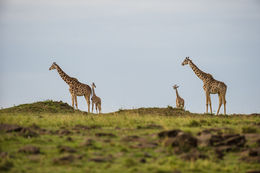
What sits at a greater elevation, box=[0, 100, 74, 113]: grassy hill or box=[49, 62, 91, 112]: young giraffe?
box=[49, 62, 91, 112]: young giraffe

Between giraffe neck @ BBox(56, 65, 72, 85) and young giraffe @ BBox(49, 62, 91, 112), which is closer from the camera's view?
young giraffe @ BBox(49, 62, 91, 112)

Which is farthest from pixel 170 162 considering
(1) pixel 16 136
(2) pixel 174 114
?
(2) pixel 174 114

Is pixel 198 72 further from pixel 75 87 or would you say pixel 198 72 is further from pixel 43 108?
pixel 43 108

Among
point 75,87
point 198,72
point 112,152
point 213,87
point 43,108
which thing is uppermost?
point 198,72

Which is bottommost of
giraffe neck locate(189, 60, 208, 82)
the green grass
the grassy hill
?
the green grass

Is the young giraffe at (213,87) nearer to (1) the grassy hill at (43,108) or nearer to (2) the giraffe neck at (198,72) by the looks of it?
(2) the giraffe neck at (198,72)

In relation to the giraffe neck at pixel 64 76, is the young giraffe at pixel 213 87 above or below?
below

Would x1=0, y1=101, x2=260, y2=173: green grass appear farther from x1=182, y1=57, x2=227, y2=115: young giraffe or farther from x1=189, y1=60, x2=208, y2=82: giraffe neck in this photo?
x1=189, y1=60, x2=208, y2=82: giraffe neck

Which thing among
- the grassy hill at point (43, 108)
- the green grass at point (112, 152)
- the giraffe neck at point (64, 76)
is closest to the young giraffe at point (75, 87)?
the giraffe neck at point (64, 76)

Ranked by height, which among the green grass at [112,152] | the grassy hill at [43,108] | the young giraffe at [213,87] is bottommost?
the green grass at [112,152]

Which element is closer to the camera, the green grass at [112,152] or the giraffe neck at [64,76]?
the green grass at [112,152]

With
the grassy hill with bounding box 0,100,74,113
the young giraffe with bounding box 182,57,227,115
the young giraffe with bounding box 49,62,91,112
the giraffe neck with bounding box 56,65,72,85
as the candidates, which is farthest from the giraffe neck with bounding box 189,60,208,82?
the grassy hill with bounding box 0,100,74,113

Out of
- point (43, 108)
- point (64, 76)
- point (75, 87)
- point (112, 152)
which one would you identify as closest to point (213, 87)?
point (75, 87)

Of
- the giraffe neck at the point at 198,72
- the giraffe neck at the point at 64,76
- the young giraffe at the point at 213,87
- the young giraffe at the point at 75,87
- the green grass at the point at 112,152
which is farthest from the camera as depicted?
the giraffe neck at the point at 64,76
